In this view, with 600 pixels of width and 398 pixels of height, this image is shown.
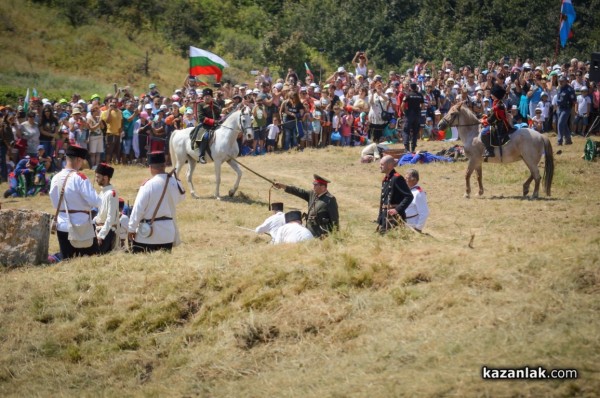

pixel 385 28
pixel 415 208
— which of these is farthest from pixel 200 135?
pixel 385 28

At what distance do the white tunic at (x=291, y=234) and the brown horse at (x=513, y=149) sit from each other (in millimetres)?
8913

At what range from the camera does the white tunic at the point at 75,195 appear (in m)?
12.9

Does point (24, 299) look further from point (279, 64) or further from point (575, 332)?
point (279, 64)

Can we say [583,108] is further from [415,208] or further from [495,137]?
[415,208]

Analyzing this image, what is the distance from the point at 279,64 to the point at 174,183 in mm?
29400

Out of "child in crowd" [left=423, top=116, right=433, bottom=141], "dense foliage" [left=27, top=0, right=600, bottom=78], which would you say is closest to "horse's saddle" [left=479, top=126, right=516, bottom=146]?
"child in crowd" [left=423, top=116, right=433, bottom=141]

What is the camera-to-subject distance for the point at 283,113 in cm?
2864

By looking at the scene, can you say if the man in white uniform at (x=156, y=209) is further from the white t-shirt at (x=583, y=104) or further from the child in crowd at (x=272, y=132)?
the white t-shirt at (x=583, y=104)

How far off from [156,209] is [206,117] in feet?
32.1

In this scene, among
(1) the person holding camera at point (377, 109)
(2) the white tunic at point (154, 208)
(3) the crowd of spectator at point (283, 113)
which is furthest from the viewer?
(1) the person holding camera at point (377, 109)

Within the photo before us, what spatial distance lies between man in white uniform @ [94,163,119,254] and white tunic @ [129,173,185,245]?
2.93 ft

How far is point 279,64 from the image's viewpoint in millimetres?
41094

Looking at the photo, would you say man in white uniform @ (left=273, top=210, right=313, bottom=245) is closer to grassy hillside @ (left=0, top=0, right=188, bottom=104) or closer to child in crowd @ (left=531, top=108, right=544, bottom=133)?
child in crowd @ (left=531, top=108, right=544, bottom=133)

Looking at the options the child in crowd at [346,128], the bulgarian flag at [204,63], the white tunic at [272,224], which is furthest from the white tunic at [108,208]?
the child in crowd at [346,128]
